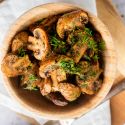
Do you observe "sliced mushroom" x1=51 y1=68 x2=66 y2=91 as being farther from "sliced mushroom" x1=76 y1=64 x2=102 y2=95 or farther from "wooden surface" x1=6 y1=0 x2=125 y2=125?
"wooden surface" x1=6 y1=0 x2=125 y2=125

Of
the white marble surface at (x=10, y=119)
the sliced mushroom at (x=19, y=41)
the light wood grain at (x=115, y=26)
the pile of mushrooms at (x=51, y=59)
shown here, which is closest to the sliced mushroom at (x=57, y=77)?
the pile of mushrooms at (x=51, y=59)

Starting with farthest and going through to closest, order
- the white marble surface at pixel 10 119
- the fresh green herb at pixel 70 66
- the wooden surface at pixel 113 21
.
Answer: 1. the white marble surface at pixel 10 119
2. the wooden surface at pixel 113 21
3. the fresh green herb at pixel 70 66

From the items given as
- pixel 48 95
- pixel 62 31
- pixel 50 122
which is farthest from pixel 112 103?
pixel 62 31

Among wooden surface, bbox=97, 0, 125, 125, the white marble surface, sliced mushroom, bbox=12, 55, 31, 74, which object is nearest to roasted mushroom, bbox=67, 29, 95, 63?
sliced mushroom, bbox=12, 55, 31, 74

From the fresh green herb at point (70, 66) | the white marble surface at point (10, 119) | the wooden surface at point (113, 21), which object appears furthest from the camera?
the white marble surface at point (10, 119)

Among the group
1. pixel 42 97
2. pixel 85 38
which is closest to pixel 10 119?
pixel 42 97

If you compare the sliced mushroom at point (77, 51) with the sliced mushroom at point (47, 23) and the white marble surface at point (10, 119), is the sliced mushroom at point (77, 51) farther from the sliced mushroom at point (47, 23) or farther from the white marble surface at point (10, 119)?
the white marble surface at point (10, 119)
